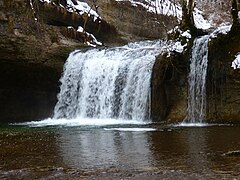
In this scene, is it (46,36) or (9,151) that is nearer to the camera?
(9,151)

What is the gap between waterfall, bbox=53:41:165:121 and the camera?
49.4 feet

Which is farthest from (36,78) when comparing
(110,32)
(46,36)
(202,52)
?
(202,52)

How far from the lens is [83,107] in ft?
54.3

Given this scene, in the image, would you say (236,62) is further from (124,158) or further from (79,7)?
(79,7)

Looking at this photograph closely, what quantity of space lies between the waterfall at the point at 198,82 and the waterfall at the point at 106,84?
176 centimetres

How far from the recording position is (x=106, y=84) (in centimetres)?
1642

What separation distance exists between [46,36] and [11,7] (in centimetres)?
189

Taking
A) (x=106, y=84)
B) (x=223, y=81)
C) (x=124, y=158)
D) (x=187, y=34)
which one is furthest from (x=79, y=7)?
(x=124, y=158)

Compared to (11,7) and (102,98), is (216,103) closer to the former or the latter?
(102,98)

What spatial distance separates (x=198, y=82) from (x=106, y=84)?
4.42 m

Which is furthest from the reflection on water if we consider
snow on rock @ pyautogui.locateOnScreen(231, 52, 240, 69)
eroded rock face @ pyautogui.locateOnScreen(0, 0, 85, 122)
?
eroded rock face @ pyautogui.locateOnScreen(0, 0, 85, 122)

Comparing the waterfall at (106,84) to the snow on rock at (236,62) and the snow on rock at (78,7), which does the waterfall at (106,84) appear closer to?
the snow on rock at (78,7)

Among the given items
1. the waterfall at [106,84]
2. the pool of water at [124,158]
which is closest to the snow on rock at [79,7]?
the waterfall at [106,84]

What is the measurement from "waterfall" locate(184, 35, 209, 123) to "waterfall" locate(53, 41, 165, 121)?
1.76 meters
